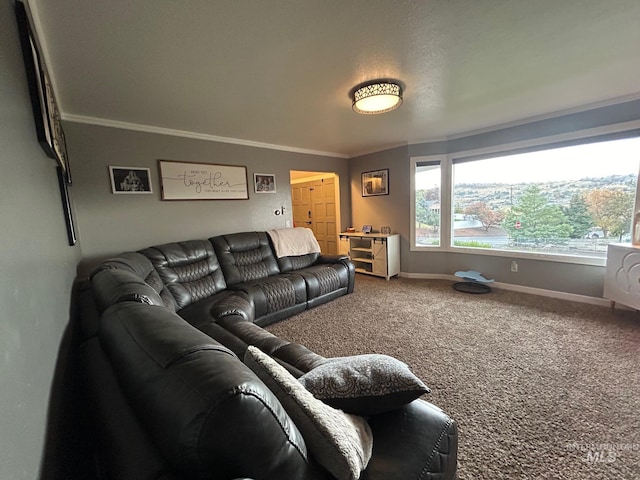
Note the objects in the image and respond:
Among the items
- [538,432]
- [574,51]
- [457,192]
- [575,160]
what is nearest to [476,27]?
[574,51]

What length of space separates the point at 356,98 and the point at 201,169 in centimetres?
222

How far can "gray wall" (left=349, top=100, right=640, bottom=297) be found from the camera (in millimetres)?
3098

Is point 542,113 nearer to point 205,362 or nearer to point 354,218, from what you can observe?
point 354,218

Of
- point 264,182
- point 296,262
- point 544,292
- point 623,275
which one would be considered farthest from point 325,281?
point 623,275

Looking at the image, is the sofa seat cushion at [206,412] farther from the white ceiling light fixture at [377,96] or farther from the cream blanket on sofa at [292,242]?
the cream blanket on sofa at [292,242]

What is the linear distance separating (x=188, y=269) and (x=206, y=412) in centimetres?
271

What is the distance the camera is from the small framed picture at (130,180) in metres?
2.93

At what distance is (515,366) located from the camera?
2.06 metres

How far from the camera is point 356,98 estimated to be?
2.39 m

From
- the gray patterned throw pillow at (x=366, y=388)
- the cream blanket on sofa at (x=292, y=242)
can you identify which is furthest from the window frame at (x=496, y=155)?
the gray patterned throw pillow at (x=366, y=388)

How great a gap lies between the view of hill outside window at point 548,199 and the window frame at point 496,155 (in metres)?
0.07

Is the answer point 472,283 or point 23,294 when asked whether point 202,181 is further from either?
point 472,283

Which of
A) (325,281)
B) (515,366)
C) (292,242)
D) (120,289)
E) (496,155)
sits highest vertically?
(496,155)

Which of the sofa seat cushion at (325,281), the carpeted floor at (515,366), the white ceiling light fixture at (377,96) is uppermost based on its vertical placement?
the white ceiling light fixture at (377,96)
